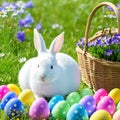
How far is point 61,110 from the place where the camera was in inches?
149

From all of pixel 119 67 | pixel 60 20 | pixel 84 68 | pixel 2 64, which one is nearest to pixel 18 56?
pixel 2 64

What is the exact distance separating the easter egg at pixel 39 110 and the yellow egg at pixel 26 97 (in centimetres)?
24

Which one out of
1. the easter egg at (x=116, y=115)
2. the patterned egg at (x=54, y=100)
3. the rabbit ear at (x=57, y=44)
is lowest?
the easter egg at (x=116, y=115)

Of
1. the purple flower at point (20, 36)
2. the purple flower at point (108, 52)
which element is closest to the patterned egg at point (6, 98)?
the purple flower at point (108, 52)

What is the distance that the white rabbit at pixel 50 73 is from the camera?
4051mm

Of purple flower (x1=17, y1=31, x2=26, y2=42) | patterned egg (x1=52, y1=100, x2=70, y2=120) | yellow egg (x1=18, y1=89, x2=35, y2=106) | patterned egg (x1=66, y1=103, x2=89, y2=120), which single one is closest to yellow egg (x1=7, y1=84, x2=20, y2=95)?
yellow egg (x1=18, y1=89, x2=35, y2=106)

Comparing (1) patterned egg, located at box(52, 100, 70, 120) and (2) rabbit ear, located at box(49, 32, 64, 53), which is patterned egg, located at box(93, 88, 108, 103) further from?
(2) rabbit ear, located at box(49, 32, 64, 53)

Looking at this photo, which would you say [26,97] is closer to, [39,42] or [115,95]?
[39,42]

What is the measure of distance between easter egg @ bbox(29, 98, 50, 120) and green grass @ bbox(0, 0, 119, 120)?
0.10m

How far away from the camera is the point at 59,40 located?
4.21 m

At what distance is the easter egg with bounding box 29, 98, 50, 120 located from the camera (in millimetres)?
3770

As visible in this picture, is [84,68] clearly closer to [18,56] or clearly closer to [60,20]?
[18,56]

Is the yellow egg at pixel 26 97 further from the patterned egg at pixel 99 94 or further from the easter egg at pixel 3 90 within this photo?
the patterned egg at pixel 99 94

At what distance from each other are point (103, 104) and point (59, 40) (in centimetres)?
68
